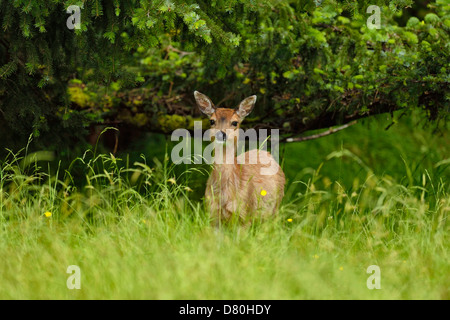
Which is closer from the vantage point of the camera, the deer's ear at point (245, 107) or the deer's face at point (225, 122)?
the deer's face at point (225, 122)

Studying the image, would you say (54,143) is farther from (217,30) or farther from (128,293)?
(128,293)

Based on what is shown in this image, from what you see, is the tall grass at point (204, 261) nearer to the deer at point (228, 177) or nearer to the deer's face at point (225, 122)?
the deer at point (228, 177)

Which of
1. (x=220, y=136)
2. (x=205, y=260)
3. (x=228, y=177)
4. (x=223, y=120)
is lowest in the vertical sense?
(x=205, y=260)

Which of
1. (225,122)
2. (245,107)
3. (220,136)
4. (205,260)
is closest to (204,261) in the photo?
(205,260)

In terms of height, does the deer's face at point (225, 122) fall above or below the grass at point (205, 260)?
above

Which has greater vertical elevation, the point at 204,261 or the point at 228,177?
the point at 228,177

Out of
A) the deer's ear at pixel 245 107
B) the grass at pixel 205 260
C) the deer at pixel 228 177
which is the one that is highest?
the deer's ear at pixel 245 107

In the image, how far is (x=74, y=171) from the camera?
810cm

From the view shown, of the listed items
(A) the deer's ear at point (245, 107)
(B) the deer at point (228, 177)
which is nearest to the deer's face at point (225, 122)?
(B) the deer at point (228, 177)

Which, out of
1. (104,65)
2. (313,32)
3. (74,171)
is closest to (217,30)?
(104,65)

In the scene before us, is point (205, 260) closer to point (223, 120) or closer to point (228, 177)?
point (228, 177)

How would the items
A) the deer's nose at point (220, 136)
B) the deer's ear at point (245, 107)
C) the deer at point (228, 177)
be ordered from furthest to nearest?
the deer's ear at point (245, 107), the deer at point (228, 177), the deer's nose at point (220, 136)

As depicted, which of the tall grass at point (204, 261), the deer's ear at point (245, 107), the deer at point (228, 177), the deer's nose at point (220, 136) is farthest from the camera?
the deer's ear at point (245, 107)
